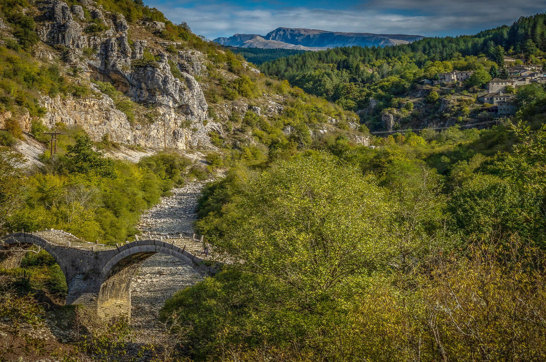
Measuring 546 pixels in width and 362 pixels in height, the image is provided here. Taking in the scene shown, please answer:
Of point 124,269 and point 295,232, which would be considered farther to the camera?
point 124,269

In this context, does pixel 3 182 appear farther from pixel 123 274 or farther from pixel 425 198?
pixel 425 198

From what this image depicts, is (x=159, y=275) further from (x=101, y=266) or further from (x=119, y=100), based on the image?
(x=119, y=100)

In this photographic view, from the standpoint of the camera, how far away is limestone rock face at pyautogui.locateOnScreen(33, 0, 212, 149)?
56.3m

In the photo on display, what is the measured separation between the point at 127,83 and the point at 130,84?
467 millimetres

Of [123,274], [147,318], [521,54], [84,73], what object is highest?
[521,54]

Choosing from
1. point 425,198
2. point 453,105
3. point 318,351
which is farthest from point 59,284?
point 453,105

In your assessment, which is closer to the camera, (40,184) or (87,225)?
(87,225)

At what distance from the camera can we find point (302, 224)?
1545cm

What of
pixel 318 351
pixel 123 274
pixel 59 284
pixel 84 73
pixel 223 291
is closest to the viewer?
pixel 318 351

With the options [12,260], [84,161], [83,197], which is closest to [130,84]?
[84,161]

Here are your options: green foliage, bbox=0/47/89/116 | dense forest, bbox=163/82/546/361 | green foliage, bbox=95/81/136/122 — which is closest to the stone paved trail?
dense forest, bbox=163/82/546/361

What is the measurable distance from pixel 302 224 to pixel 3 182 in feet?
54.7

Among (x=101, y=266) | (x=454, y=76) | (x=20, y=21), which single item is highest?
(x=20, y=21)

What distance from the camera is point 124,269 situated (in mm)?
22922
